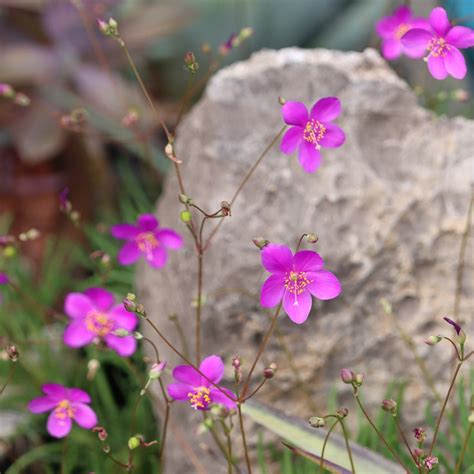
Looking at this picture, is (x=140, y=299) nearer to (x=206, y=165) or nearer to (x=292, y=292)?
(x=206, y=165)

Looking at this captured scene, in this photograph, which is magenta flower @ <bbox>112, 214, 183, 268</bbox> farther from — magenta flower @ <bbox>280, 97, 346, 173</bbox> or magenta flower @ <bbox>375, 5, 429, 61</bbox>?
magenta flower @ <bbox>375, 5, 429, 61</bbox>

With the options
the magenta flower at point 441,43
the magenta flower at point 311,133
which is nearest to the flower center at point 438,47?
the magenta flower at point 441,43

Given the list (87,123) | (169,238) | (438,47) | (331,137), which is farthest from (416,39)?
(87,123)

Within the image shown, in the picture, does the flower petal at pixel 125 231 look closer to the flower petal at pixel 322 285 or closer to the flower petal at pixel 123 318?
the flower petal at pixel 123 318

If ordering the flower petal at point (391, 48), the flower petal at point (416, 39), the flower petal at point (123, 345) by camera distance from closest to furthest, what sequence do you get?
the flower petal at point (416, 39) → the flower petal at point (123, 345) → the flower petal at point (391, 48)

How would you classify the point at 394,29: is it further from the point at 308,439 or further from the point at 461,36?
the point at 308,439

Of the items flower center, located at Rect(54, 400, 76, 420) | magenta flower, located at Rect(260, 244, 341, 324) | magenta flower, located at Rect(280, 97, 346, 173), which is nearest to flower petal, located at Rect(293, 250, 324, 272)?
magenta flower, located at Rect(260, 244, 341, 324)
